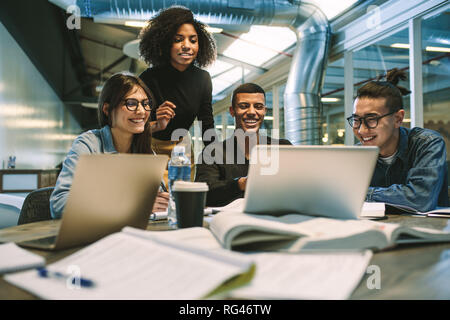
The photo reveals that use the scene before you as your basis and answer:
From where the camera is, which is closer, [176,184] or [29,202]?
[176,184]

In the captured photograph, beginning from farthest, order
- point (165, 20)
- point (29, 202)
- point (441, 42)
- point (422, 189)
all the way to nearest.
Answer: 1. point (441, 42)
2. point (165, 20)
3. point (422, 189)
4. point (29, 202)

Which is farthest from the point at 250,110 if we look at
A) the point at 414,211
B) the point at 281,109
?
the point at 281,109

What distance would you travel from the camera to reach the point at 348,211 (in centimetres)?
78

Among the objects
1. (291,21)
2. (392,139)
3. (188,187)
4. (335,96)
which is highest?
(291,21)

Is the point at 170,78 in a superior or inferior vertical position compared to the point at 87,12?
inferior

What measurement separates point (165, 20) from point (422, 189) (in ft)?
5.34

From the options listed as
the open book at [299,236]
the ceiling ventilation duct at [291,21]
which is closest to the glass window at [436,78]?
the ceiling ventilation duct at [291,21]

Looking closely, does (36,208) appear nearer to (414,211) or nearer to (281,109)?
(414,211)

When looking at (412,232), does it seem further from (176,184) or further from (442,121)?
(442,121)

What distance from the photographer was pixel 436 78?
3480mm

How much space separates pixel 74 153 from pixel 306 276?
100 centimetres

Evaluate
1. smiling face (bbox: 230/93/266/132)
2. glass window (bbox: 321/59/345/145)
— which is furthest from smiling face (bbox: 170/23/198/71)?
glass window (bbox: 321/59/345/145)

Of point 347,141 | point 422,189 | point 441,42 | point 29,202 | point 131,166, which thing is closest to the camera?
point 131,166

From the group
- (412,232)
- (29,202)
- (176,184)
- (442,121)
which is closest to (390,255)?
(412,232)
